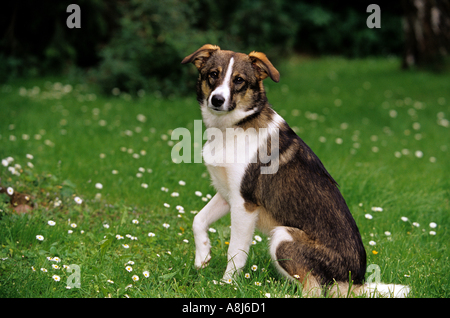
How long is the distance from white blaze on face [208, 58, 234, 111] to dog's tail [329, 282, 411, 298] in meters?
1.47

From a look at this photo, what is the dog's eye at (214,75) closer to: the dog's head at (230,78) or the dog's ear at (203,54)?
Answer: the dog's head at (230,78)

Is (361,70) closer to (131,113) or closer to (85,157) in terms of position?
(131,113)

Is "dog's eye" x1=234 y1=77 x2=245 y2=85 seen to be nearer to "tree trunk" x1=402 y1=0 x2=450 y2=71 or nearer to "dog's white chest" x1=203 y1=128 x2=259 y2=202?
"dog's white chest" x1=203 y1=128 x2=259 y2=202

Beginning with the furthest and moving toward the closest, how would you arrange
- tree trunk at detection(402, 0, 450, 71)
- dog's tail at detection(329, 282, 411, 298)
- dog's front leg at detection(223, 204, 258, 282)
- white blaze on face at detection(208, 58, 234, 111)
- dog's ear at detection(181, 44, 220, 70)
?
1. tree trunk at detection(402, 0, 450, 71)
2. dog's ear at detection(181, 44, 220, 70)
3. dog's front leg at detection(223, 204, 258, 282)
4. white blaze on face at detection(208, 58, 234, 111)
5. dog's tail at detection(329, 282, 411, 298)

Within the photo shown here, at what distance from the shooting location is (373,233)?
4277mm

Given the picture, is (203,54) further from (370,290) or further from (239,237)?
(370,290)

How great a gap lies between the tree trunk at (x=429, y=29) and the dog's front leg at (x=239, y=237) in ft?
39.6

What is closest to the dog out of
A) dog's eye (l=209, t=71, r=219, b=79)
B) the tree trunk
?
dog's eye (l=209, t=71, r=219, b=79)

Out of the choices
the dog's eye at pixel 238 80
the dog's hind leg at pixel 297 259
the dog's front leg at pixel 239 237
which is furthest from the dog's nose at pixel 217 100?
the dog's hind leg at pixel 297 259

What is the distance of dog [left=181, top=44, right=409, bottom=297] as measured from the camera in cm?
302

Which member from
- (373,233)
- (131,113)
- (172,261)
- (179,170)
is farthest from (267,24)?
(172,261)

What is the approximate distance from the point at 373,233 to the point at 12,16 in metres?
10.9
